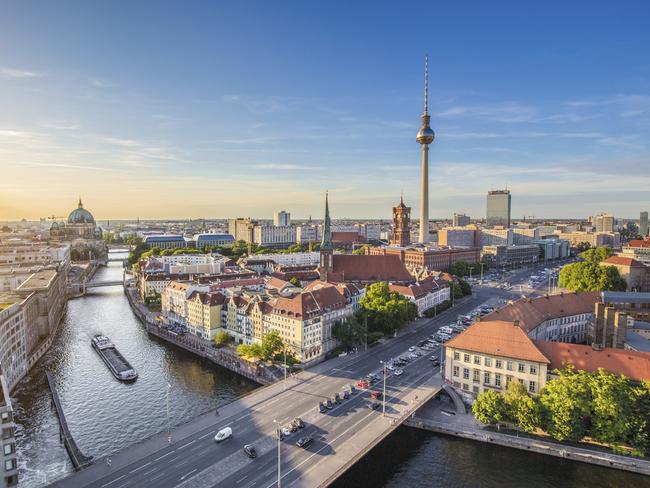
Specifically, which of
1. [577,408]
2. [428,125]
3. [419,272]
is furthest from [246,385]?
[428,125]

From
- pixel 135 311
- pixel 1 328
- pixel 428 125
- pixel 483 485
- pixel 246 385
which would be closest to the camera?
pixel 483 485

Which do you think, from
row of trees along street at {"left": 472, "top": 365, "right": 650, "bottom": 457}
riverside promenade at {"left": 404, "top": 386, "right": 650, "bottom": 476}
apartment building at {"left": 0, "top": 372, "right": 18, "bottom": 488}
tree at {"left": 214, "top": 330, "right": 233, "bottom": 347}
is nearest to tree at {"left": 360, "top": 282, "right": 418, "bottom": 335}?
riverside promenade at {"left": 404, "top": 386, "right": 650, "bottom": 476}

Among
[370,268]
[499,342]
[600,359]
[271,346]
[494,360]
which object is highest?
[370,268]

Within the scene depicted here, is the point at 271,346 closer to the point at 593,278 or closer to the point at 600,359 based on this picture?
the point at 600,359

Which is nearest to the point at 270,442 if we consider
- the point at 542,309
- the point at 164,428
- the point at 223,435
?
the point at 223,435

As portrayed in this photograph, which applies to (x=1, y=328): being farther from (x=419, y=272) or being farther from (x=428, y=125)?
(x=428, y=125)

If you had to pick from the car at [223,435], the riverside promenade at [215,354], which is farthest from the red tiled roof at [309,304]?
the car at [223,435]
